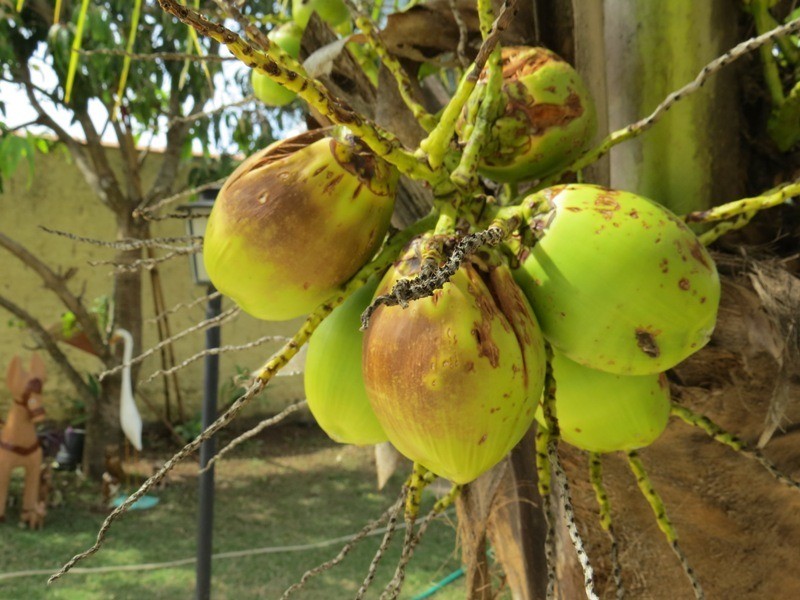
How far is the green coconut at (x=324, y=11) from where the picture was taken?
0.96 metres

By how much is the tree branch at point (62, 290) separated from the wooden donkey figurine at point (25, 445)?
0.46 m

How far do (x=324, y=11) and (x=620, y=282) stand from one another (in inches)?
23.1

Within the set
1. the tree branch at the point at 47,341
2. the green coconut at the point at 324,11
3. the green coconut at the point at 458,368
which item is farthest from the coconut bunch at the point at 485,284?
the tree branch at the point at 47,341

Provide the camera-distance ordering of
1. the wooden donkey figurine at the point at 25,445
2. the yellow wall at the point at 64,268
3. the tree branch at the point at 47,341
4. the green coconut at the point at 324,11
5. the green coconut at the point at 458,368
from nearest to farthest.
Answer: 1. the green coconut at the point at 458,368
2. the green coconut at the point at 324,11
3. the wooden donkey figurine at the point at 25,445
4. the tree branch at the point at 47,341
5. the yellow wall at the point at 64,268

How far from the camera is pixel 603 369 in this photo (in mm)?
544

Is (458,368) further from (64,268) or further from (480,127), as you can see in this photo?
(64,268)

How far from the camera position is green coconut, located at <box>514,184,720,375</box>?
20.4 inches

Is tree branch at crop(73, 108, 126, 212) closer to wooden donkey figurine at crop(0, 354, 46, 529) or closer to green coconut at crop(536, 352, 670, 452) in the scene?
wooden donkey figurine at crop(0, 354, 46, 529)

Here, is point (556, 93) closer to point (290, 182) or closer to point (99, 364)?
point (290, 182)

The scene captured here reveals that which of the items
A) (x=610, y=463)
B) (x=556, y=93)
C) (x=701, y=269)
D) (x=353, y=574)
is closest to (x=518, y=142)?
(x=556, y=93)

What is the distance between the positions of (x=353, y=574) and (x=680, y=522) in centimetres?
313

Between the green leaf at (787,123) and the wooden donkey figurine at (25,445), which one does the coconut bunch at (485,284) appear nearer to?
the green leaf at (787,123)

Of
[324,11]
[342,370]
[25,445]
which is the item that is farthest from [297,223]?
[25,445]

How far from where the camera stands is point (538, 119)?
63cm
